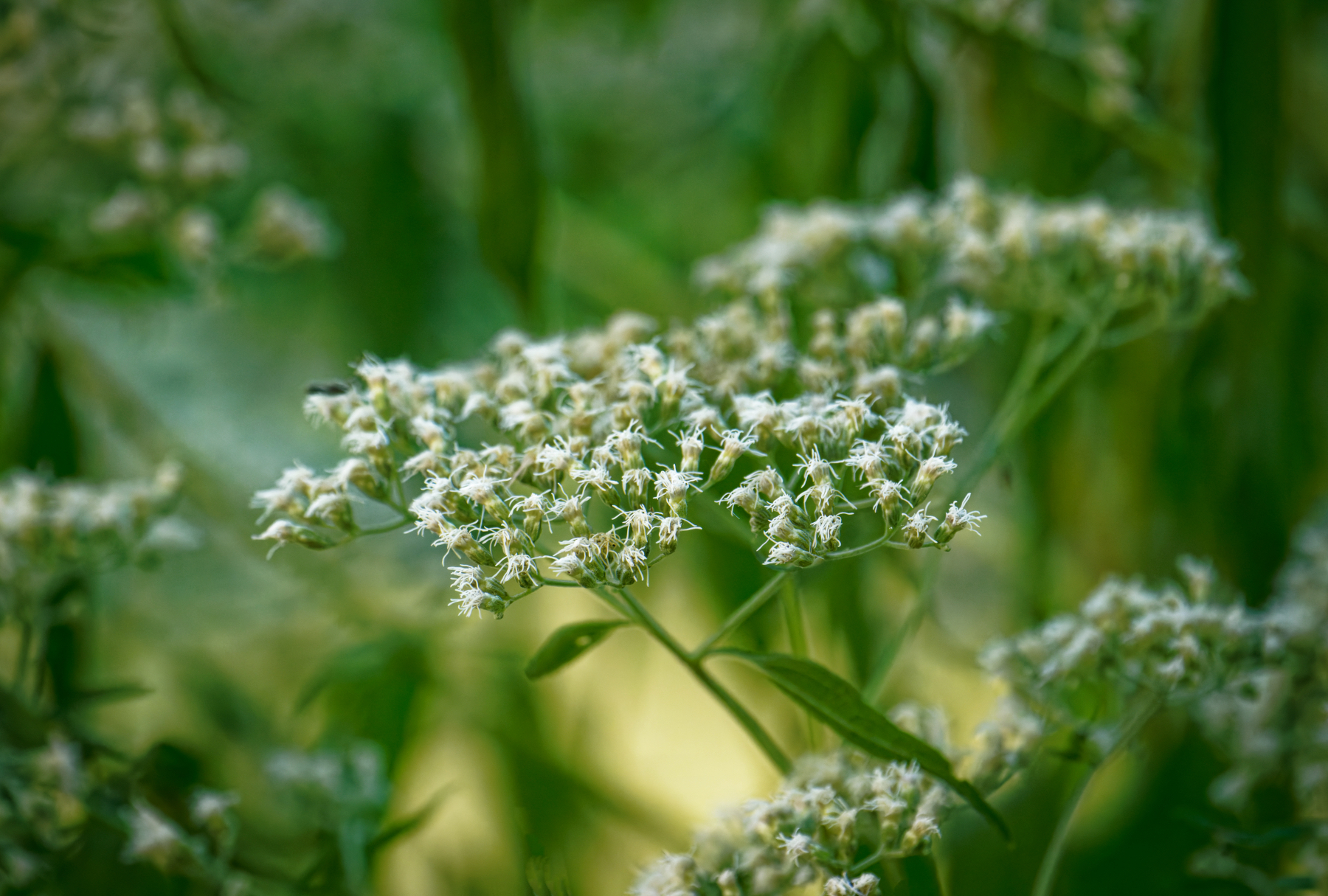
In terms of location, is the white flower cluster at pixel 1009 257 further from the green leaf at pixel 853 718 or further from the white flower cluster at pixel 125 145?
the white flower cluster at pixel 125 145

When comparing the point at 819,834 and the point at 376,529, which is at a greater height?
the point at 376,529

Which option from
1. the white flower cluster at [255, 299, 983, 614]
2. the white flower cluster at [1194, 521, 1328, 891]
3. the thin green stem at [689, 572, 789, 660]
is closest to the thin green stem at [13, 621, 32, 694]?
the white flower cluster at [255, 299, 983, 614]

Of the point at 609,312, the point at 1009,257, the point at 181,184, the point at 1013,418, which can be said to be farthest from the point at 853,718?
the point at 181,184

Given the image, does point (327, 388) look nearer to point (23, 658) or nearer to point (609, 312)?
point (23, 658)

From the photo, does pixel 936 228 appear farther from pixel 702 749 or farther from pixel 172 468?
pixel 702 749

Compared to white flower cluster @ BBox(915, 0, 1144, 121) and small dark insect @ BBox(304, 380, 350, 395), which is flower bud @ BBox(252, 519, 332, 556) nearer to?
small dark insect @ BBox(304, 380, 350, 395)

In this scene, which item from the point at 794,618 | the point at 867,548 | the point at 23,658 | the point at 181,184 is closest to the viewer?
the point at 867,548
